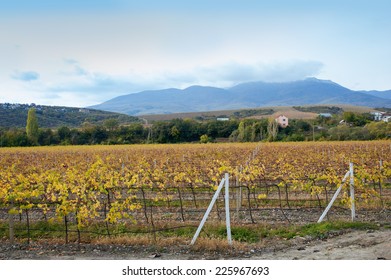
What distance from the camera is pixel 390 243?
6500 mm

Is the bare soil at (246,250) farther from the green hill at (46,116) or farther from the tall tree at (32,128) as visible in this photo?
the tall tree at (32,128)

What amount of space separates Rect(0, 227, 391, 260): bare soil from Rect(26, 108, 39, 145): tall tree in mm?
42169

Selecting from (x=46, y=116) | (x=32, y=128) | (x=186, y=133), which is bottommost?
(x=186, y=133)

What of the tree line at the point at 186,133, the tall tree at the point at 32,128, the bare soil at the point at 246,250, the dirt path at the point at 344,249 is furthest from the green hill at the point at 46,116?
the dirt path at the point at 344,249

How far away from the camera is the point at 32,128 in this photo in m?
48.9

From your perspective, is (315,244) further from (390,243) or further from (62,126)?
(62,126)

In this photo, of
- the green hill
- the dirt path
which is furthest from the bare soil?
the green hill

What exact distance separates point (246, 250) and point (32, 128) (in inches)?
1873

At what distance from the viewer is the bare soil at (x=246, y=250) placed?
619 centimetres

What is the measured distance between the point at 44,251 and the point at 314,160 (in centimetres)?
1415

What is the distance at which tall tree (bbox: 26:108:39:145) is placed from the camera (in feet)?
151

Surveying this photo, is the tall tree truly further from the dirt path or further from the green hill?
the dirt path

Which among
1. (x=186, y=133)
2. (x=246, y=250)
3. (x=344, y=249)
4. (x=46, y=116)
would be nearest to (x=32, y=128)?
(x=46, y=116)

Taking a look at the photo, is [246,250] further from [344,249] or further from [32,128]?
[32,128]
